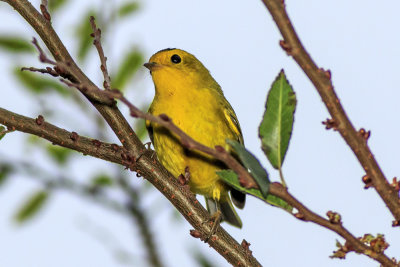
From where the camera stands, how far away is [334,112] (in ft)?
6.53

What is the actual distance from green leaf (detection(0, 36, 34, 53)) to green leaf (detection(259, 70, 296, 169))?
10.7ft

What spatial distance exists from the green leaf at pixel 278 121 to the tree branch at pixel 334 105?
23 centimetres

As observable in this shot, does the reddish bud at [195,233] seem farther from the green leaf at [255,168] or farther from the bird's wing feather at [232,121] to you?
the bird's wing feather at [232,121]

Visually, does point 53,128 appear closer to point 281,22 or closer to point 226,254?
point 226,254

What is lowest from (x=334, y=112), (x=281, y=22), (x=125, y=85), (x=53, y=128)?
(x=334, y=112)

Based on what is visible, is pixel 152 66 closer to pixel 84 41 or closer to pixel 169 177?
pixel 84 41

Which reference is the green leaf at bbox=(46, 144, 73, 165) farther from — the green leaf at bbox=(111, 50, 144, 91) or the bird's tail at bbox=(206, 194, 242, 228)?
the bird's tail at bbox=(206, 194, 242, 228)

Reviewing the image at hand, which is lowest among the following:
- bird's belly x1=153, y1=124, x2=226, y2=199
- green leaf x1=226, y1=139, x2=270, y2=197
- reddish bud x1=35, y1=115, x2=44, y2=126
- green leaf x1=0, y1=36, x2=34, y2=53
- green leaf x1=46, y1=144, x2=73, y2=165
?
green leaf x1=226, y1=139, x2=270, y2=197

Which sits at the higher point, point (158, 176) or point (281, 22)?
point (158, 176)

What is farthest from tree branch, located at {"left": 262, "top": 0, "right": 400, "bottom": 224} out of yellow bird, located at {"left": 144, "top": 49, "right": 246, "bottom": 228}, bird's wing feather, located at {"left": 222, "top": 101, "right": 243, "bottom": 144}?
bird's wing feather, located at {"left": 222, "top": 101, "right": 243, "bottom": 144}

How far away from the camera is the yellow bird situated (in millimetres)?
5090

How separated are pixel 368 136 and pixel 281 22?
523mm

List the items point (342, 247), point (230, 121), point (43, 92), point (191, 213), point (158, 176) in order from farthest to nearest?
point (230, 121) → point (43, 92) → point (191, 213) → point (158, 176) → point (342, 247)

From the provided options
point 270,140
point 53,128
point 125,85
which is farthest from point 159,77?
point 270,140
